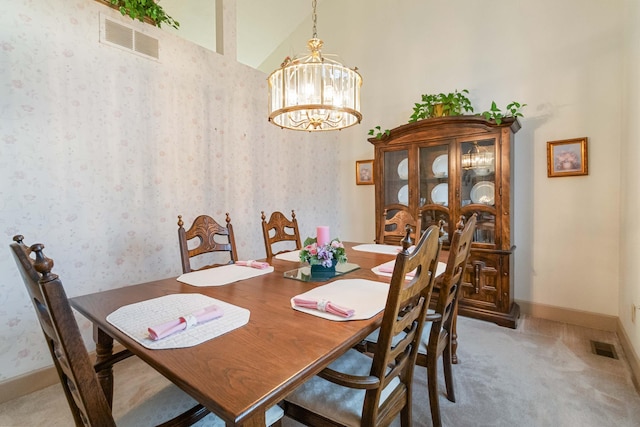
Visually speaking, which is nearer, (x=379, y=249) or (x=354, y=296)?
(x=354, y=296)

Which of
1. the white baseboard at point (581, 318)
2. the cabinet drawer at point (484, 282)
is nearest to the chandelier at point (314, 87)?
the cabinet drawer at point (484, 282)

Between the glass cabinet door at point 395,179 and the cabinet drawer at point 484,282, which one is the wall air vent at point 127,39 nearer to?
the glass cabinet door at point 395,179

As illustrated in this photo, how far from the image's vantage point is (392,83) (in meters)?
3.64

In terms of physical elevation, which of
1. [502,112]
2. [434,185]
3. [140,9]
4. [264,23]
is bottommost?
[434,185]

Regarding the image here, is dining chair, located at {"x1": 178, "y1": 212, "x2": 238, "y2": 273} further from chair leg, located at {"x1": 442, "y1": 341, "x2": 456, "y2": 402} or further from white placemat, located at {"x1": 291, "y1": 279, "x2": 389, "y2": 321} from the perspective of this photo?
chair leg, located at {"x1": 442, "y1": 341, "x2": 456, "y2": 402}

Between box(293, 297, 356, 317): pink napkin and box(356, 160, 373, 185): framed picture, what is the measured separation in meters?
2.96

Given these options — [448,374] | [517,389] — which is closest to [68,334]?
[448,374]

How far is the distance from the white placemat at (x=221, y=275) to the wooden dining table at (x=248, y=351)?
0.11 metres

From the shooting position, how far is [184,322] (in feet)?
3.13

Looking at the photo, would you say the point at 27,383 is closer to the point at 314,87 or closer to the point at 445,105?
the point at 314,87

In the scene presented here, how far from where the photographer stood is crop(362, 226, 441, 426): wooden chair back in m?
0.91

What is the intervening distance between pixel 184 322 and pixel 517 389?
6.35ft

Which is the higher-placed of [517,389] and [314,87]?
[314,87]

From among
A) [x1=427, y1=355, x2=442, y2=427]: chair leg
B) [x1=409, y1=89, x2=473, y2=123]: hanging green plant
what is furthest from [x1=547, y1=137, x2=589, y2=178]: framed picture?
[x1=427, y1=355, x2=442, y2=427]: chair leg
